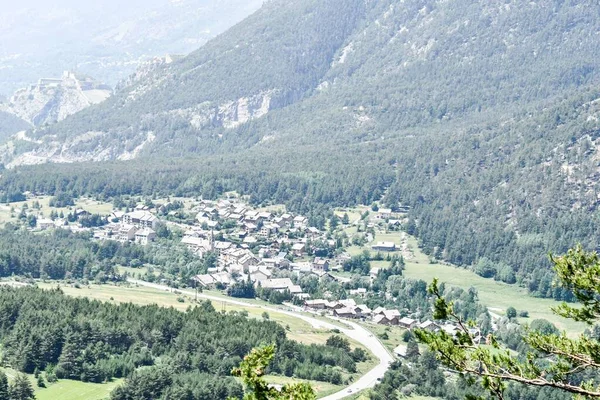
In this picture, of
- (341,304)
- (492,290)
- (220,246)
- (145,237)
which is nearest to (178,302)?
(341,304)

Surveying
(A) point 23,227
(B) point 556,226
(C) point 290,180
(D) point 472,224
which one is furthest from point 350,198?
(A) point 23,227

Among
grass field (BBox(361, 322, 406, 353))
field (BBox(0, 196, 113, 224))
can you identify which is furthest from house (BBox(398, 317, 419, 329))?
field (BBox(0, 196, 113, 224))

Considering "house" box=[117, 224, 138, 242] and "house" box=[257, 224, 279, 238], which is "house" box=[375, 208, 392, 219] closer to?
"house" box=[257, 224, 279, 238]

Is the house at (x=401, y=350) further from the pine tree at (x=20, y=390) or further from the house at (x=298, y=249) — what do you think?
the house at (x=298, y=249)

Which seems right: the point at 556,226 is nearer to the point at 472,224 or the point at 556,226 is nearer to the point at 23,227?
the point at 472,224

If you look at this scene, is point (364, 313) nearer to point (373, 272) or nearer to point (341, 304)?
point (341, 304)

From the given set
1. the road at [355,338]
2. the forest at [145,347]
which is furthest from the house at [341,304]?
the forest at [145,347]

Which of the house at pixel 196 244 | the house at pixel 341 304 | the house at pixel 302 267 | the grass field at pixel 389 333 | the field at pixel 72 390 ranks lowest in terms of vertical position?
the field at pixel 72 390
